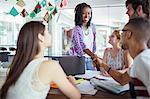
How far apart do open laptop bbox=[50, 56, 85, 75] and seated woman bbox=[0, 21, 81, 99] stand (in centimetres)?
57

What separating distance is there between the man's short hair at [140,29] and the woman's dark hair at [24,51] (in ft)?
1.98

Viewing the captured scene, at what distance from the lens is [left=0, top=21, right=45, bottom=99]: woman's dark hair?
1473 millimetres

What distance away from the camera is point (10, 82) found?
1.45 m

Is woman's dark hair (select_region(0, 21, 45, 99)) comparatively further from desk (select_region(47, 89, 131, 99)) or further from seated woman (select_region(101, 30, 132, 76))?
seated woman (select_region(101, 30, 132, 76))

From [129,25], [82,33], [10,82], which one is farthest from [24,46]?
[82,33]

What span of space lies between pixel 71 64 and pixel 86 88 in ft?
1.74

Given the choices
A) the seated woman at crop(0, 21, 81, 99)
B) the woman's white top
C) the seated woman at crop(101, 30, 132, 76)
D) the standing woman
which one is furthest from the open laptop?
the woman's white top

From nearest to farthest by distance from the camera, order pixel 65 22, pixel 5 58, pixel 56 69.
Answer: pixel 56 69
pixel 5 58
pixel 65 22

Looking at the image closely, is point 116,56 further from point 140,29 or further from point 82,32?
point 140,29

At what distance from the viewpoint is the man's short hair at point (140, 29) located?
1436mm

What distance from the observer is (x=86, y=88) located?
5.60 feet

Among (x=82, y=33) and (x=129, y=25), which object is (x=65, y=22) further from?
(x=129, y=25)

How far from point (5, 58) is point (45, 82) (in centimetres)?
244

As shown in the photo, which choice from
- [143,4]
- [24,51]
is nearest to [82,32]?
[143,4]
